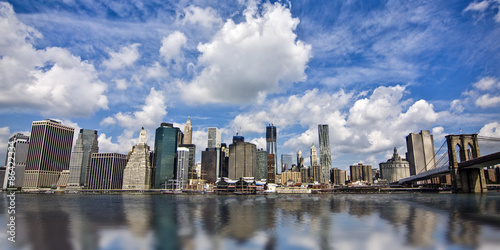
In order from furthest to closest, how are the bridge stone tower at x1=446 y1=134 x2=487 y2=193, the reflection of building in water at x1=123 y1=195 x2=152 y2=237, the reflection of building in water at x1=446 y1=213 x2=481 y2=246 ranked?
the bridge stone tower at x1=446 y1=134 x2=487 y2=193 < the reflection of building in water at x1=123 y1=195 x2=152 y2=237 < the reflection of building in water at x1=446 y1=213 x2=481 y2=246

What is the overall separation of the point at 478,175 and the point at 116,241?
531 feet

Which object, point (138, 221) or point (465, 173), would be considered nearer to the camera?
point (138, 221)

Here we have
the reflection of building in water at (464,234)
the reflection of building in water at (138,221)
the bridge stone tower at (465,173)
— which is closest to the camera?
the reflection of building in water at (464,234)

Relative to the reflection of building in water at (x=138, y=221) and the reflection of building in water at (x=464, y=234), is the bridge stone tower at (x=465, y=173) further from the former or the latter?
the reflection of building in water at (x=138, y=221)

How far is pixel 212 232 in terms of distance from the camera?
2908 cm

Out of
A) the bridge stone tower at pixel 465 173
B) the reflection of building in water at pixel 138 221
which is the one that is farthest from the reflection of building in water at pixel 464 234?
the bridge stone tower at pixel 465 173

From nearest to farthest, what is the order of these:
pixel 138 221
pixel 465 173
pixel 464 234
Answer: pixel 464 234 < pixel 138 221 < pixel 465 173

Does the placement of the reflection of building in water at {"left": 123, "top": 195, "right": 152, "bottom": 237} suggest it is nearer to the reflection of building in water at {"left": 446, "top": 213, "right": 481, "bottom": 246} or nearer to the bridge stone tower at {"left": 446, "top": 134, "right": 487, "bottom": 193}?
the reflection of building in water at {"left": 446, "top": 213, "right": 481, "bottom": 246}

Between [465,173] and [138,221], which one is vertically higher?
[465,173]

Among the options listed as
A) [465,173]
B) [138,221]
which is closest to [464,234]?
[138,221]

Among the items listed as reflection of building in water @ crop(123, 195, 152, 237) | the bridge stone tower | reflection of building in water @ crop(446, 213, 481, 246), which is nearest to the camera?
reflection of building in water @ crop(446, 213, 481, 246)

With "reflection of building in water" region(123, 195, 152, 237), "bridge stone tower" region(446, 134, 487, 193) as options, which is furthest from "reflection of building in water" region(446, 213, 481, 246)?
"bridge stone tower" region(446, 134, 487, 193)

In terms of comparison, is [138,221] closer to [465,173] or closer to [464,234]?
[464,234]

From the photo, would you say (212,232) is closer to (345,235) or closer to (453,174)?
(345,235)
